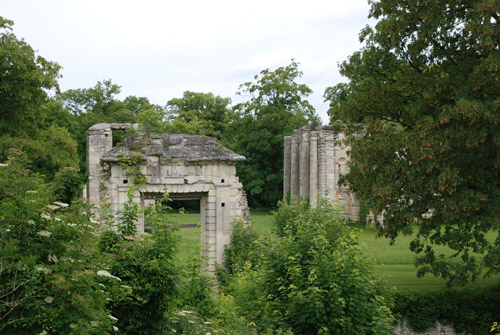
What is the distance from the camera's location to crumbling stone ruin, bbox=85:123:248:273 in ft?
45.2

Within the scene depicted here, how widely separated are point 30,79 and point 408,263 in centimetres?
1740

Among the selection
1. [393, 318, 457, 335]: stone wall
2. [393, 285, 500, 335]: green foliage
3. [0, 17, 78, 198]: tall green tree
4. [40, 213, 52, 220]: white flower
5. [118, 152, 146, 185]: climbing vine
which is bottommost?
[393, 318, 457, 335]: stone wall

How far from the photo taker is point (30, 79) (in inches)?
923

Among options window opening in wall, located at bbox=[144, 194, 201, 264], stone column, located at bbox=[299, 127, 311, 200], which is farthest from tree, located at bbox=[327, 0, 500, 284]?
stone column, located at bbox=[299, 127, 311, 200]

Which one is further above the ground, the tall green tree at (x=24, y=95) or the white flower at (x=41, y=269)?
the tall green tree at (x=24, y=95)

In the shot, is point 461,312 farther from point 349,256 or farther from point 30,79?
point 30,79

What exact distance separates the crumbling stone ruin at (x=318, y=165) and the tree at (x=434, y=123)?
661 inches

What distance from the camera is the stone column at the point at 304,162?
3195 cm

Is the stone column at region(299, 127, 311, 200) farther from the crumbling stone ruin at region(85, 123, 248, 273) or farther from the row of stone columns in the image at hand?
the crumbling stone ruin at region(85, 123, 248, 273)

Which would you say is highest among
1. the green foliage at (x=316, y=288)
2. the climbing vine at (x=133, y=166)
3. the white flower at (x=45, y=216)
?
the climbing vine at (x=133, y=166)

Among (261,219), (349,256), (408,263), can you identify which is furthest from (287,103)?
(349,256)

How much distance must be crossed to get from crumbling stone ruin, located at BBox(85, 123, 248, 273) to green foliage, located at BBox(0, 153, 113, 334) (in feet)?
28.6

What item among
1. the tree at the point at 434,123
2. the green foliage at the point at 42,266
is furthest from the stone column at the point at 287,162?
the green foliage at the point at 42,266

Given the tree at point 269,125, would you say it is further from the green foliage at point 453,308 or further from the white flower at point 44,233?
the white flower at point 44,233
